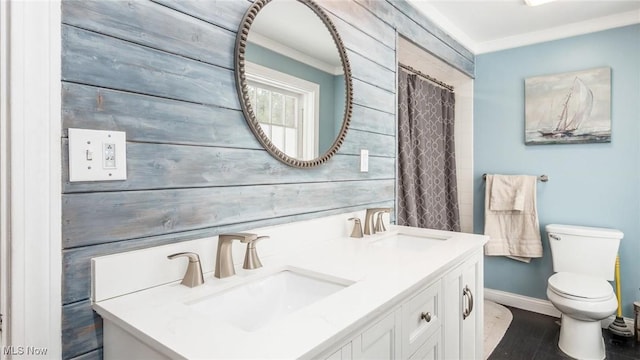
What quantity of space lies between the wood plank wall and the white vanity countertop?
5.2 inches

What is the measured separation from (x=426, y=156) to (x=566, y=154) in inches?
43.7

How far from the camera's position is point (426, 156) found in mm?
2619

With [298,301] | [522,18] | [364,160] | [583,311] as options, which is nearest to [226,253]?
[298,301]

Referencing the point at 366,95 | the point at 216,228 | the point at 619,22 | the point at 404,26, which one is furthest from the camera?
the point at 619,22

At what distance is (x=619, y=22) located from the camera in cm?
250

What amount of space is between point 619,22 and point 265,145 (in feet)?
9.28

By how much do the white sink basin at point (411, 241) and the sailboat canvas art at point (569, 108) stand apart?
177 cm

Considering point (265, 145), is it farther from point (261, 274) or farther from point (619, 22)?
point (619, 22)

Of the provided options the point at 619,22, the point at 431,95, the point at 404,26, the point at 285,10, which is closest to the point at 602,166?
the point at 619,22

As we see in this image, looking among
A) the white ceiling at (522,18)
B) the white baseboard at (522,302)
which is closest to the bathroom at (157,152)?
the white ceiling at (522,18)

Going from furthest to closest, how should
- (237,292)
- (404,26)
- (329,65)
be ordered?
(404,26) < (329,65) < (237,292)

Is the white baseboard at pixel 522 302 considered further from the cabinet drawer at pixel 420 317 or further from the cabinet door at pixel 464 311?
the cabinet drawer at pixel 420 317

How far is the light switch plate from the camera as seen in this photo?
788mm

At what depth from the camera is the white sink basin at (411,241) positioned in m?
1.60
